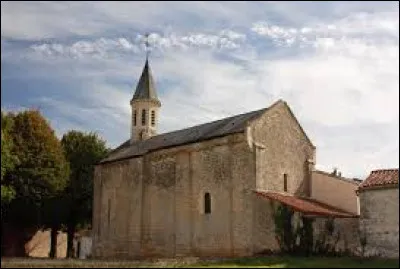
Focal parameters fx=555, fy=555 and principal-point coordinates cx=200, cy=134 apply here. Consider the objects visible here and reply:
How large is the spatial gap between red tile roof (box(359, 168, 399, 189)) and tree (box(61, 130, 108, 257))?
25.3 m

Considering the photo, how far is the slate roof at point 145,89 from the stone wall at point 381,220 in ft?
80.6

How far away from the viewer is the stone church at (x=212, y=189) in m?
34.2

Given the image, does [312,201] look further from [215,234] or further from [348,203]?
[215,234]

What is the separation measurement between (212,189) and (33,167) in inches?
571

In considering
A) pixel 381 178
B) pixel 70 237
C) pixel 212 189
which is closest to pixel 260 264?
pixel 381 178

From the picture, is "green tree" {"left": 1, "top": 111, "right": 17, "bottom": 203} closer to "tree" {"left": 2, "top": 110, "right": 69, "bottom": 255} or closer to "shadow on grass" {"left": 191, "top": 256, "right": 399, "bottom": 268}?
"tree" {"left": 2, "top": 110, "right": 69, "bottom": 255}

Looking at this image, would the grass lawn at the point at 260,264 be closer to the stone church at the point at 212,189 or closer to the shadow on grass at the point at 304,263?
the shadow on grass at the point at 304,263

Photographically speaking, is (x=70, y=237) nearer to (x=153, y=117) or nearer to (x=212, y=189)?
(x=153, y=117)

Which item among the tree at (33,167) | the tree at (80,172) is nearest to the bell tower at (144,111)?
the tree at (80,172)

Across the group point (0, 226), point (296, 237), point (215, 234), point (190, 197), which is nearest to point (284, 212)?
point (296, 237)

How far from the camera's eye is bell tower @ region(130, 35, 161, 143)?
1951 inches

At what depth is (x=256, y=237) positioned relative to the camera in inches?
1298

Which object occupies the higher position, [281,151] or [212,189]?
[281,151]

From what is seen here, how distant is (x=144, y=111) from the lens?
165ft
